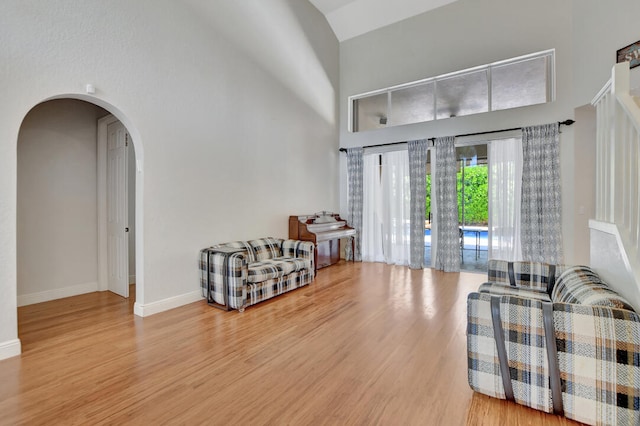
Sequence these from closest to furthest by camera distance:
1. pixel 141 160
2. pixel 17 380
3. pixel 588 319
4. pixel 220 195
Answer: pixel 588 319
pixel 17 380
pixel 141 160
pixel 220 195

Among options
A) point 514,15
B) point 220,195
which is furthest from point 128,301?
point 514,15

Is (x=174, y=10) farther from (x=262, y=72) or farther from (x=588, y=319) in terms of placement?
(x=588, y=319)

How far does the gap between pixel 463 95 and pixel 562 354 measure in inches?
199

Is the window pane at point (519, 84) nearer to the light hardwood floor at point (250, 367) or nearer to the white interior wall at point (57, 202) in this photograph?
the light hardwood floor at point (250, 367)

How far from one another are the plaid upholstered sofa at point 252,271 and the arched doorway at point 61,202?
2.49 feet

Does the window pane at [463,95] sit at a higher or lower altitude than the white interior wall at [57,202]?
higher

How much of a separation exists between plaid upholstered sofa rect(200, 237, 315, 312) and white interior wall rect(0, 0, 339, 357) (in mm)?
237

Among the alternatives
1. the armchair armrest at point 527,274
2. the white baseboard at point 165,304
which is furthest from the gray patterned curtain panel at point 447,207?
the white baseboard at point 165,304

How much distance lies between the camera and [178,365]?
7.55 ft

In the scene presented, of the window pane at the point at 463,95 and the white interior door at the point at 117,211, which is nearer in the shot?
the white interior door at the point at 117,211

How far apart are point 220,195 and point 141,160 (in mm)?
1084

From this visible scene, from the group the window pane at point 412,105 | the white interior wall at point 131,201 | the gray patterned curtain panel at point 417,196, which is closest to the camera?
the white interior wall at point 131,201

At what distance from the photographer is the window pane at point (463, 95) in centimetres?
538

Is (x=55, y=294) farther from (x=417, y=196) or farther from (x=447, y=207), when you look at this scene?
(x=447, y=207)
